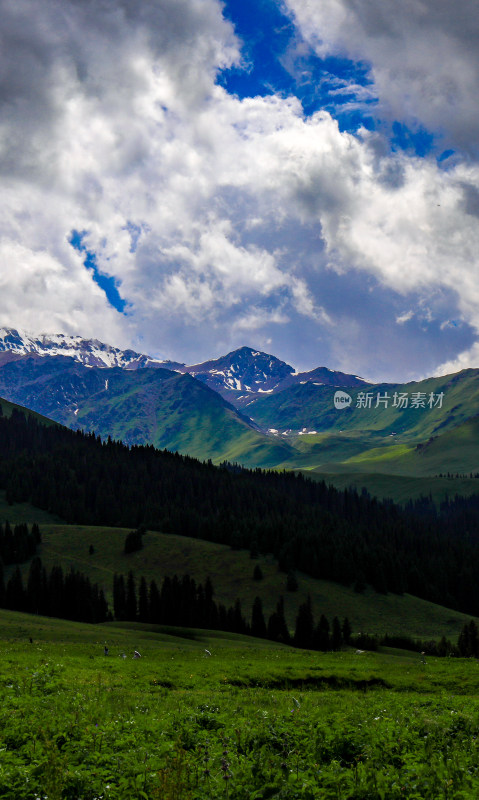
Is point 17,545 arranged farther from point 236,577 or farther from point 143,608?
point 236,577

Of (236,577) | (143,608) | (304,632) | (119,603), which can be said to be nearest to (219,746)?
(304,632)

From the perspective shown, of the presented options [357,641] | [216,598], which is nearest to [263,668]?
[357,641]

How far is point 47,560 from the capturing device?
16700cm

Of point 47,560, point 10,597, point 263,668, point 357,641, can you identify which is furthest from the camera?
point 47,560

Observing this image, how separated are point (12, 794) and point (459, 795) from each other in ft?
34.2

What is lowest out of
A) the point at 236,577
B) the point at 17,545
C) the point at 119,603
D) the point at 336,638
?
the point at 336,638

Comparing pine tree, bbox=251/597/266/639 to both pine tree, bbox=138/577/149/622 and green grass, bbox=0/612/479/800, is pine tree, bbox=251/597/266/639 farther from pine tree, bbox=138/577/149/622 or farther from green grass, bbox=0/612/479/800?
green grass, bbox=0/612/479/800

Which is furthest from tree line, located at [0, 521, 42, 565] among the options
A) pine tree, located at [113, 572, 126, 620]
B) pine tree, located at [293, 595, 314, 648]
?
pine tree, located at [293, 595, 314, 648]

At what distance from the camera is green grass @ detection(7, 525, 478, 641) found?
152 metres

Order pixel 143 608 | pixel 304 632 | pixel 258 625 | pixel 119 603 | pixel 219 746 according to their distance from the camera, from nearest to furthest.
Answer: pixel 219 746
pixel 304 632
pixel 258 625
pixel 143 608
pixel 119 603

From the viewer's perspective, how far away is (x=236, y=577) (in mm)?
170500

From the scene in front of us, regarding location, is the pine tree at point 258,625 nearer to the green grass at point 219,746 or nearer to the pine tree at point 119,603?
the pine tree at point 119,603

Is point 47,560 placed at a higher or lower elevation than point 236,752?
lower

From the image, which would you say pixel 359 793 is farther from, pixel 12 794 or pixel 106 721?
pixel 106 721
